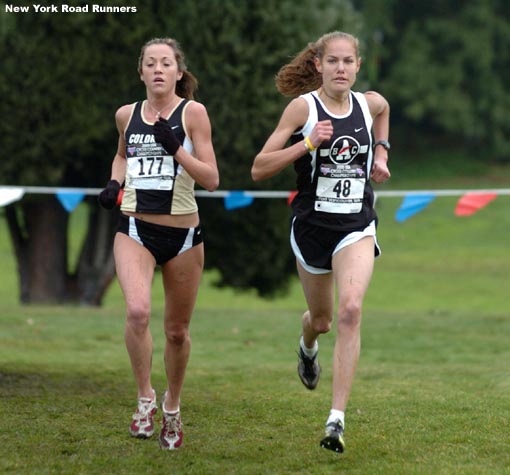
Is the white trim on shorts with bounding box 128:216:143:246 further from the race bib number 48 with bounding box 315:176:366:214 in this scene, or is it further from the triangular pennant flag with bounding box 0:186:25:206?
the triangular pennant flag with bounding box 0:186:25:206

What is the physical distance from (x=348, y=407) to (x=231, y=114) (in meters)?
11.3

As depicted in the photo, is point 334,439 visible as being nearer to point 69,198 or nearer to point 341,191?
point 341,191

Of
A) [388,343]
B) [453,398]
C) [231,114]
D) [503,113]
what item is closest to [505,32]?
[503,113]

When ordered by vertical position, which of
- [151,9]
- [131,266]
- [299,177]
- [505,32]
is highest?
[505,32]

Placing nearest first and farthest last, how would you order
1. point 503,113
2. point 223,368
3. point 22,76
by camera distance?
point 223,368 → point 22,76 → point 503,113

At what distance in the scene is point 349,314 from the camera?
267 inches

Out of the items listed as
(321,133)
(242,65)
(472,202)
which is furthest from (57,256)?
(321,133)

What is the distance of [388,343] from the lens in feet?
48.0

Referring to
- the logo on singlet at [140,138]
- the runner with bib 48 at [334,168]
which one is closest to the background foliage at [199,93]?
the runner with bib 48 at [334,168]

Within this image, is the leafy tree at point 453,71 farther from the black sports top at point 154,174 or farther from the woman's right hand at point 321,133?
the woman's right hand at point 321,133

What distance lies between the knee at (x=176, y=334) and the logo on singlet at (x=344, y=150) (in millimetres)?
1328

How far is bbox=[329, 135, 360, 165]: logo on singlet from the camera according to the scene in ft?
23.4

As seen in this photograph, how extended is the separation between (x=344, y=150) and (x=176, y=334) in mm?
1451

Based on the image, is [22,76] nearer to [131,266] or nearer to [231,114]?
[231,114]
